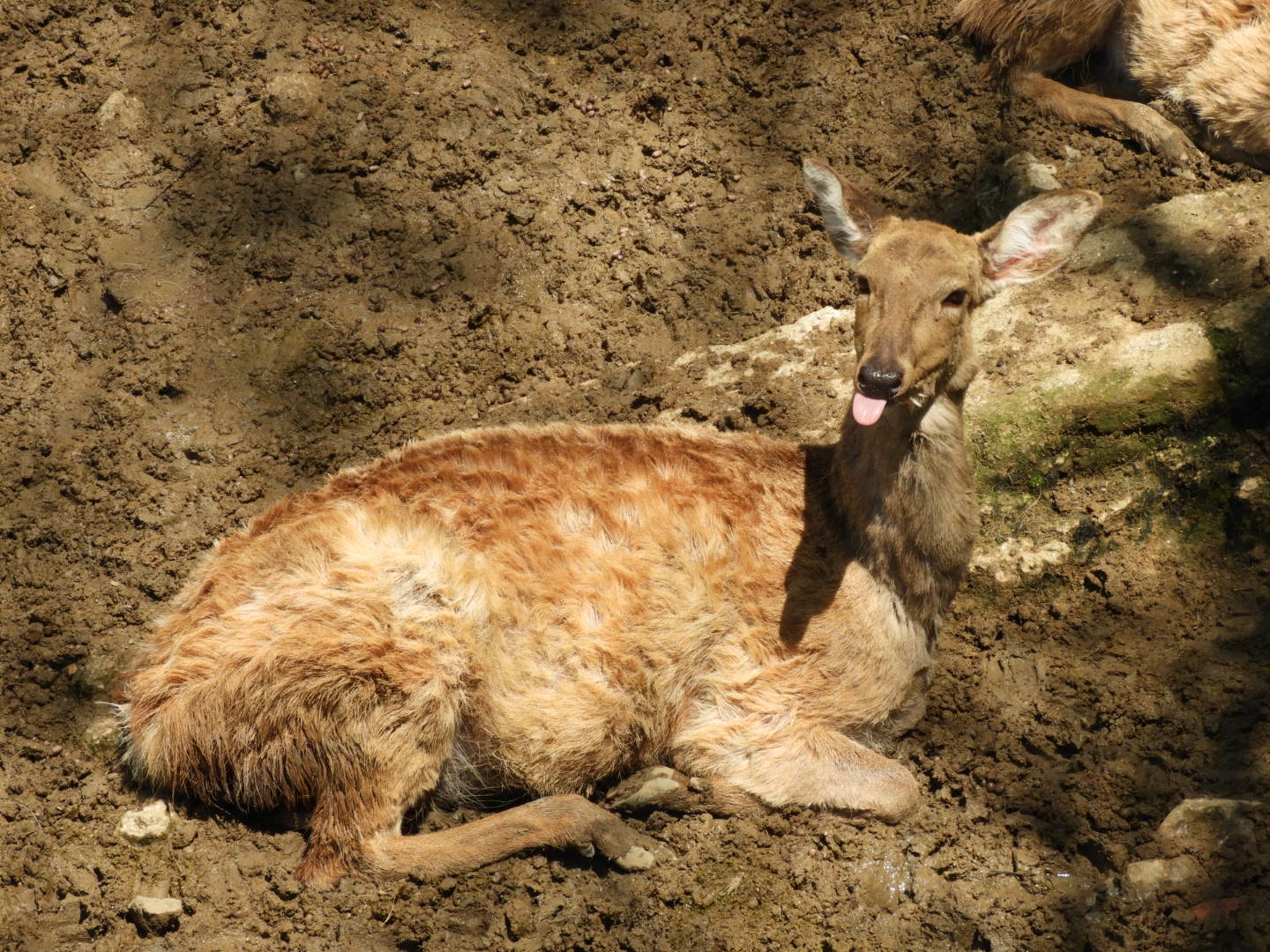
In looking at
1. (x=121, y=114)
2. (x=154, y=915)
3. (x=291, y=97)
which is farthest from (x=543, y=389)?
(x=154, y=915)

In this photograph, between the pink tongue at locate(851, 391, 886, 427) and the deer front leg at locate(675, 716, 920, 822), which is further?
the deer front leg at locate(675, 716, 920, 822)

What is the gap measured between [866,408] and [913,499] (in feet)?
2.25

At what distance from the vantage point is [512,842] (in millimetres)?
4242

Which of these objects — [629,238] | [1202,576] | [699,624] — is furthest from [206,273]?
[1202,576]

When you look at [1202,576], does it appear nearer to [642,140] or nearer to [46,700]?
[642,140]

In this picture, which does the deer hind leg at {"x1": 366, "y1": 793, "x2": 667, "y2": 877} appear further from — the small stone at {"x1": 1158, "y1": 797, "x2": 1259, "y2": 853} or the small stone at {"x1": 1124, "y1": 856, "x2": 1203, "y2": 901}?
the small stone at {"x1": 1158, "y1": 797, "x2": 1259, "y2": 853}

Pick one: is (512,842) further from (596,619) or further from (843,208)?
(843,208)

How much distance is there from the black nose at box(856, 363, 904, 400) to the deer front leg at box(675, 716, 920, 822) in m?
1.37

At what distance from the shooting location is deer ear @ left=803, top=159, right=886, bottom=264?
4.53m

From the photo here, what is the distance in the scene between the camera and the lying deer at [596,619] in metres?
4.15

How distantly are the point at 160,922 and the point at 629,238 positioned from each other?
3790mm

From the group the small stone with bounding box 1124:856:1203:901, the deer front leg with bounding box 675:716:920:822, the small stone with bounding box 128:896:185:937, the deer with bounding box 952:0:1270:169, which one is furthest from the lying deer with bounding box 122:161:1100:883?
the deer with bounding box 952:0:1270:169

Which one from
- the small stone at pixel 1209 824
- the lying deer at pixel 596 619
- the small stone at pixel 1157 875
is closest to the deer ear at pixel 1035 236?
the lying deer at pixel 596 619

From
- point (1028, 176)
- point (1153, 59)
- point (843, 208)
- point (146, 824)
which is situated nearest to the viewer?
point (146, 824)
